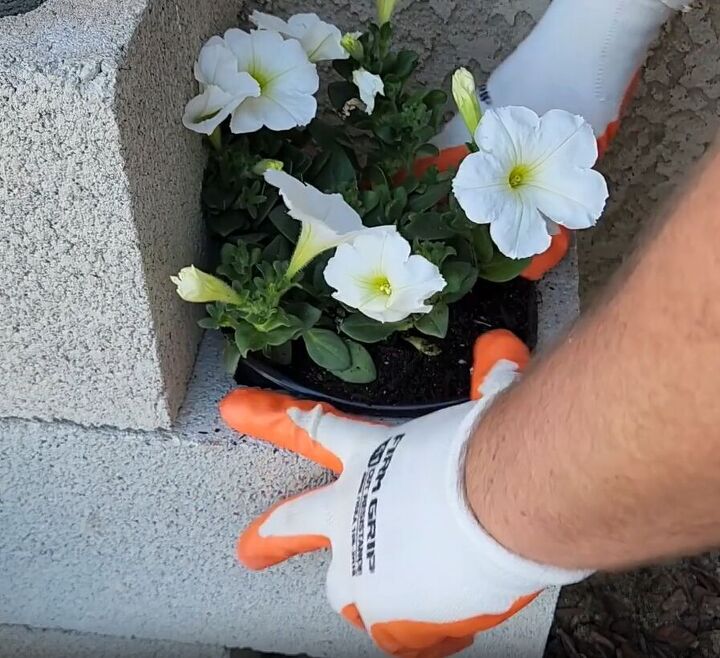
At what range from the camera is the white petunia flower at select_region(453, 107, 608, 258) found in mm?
832

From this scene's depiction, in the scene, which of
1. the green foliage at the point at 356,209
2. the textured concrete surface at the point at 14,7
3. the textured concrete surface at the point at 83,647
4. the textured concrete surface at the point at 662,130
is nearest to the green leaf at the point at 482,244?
the green foliage at the point at 356,209

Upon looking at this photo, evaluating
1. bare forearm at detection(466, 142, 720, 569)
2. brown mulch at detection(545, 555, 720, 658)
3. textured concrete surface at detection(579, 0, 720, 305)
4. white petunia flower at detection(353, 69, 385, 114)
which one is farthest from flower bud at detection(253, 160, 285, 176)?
brown mulch at detection(545, 555, 720, 658)

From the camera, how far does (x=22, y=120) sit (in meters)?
0.68

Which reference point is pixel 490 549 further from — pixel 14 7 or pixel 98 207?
pixel 14 7

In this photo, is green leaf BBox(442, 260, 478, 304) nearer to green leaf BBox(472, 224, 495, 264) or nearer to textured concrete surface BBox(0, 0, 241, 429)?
green leaf BBox(472, 224, 495, 264)

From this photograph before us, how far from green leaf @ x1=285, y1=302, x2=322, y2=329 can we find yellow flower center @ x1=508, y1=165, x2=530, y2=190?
0.22 meters

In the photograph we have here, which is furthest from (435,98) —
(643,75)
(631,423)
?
(631,423)

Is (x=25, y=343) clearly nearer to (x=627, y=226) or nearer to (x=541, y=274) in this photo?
(x=541, y=274)

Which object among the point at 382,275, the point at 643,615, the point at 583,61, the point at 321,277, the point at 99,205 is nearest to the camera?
the point at 99,205

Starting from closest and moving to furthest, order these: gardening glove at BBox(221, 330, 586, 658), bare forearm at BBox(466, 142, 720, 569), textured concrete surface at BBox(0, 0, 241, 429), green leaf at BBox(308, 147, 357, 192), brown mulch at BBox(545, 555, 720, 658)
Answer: bare forearm at BBox(466, 142, 720, 569), textured concrete surface at BBox(0, 0, 241, 429), gardening glove at BBox(221, 330, 586, 658), green leaf at BBox(308, 147, 357, 192), brown mulch at BBox(545, 555, 720, 658)

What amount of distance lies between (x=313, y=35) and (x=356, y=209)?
18 centimetres

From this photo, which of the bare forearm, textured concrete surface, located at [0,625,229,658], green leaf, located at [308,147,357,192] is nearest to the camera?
the bare forearm

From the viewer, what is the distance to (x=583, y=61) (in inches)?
41.8

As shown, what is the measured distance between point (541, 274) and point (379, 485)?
0.32 meters
